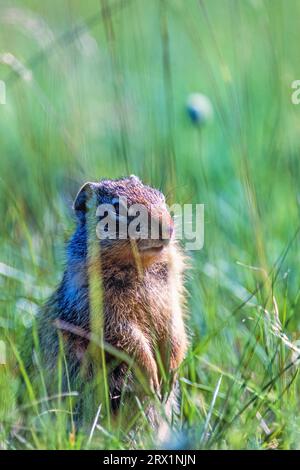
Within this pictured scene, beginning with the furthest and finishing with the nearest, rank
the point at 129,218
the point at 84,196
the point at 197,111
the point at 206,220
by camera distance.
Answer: the point at 197,111 < the point at 206,220 < the point at 84,196 < the point at 129,218

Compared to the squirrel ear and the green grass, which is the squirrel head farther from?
the green grass

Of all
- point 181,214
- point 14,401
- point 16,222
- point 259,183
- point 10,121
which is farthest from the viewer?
point 10,121

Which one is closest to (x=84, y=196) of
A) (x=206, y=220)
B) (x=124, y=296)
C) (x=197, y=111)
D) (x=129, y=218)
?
(x=129, y=218)

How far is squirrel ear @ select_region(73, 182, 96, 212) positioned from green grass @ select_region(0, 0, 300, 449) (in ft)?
1.02

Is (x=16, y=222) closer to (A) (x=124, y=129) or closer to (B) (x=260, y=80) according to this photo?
(A) (x=124, y=129)

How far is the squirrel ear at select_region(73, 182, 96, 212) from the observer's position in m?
4.05

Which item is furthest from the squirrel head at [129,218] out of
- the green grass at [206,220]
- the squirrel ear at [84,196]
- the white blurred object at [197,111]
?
the white blurred object at [197,111]

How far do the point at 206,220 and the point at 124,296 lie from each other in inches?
42.3

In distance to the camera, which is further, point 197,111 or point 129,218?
point 197,111

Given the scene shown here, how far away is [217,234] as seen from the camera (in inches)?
199

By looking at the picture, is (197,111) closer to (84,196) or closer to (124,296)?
(84,196)

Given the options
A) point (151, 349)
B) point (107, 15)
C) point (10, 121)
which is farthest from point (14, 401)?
point (10, 121)

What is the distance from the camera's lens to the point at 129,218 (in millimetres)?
3777

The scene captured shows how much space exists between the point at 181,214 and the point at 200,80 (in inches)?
159
